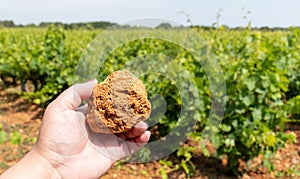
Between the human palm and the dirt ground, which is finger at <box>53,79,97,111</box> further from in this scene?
the dirt ground

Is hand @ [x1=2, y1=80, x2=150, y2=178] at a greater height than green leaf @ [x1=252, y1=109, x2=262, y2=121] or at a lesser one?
greater

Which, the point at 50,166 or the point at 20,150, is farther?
the point at 20,150

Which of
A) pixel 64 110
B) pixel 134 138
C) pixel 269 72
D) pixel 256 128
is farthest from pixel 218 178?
pixel 64 110

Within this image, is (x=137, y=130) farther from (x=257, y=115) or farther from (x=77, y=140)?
(x=257, y=115)

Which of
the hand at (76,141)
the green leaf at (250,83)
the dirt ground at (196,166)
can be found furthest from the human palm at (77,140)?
the green leaf at (250,83)

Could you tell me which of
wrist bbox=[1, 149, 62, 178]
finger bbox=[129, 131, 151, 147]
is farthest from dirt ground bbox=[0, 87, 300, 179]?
wrist bbox=[1, 149, 62, 178]

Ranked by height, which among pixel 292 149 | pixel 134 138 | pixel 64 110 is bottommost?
pixel 292 149

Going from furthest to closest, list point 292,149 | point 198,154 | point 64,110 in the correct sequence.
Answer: point 292,149 → point 198,154 → point 64,110

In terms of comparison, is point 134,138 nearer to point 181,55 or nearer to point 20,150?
point 181,55
